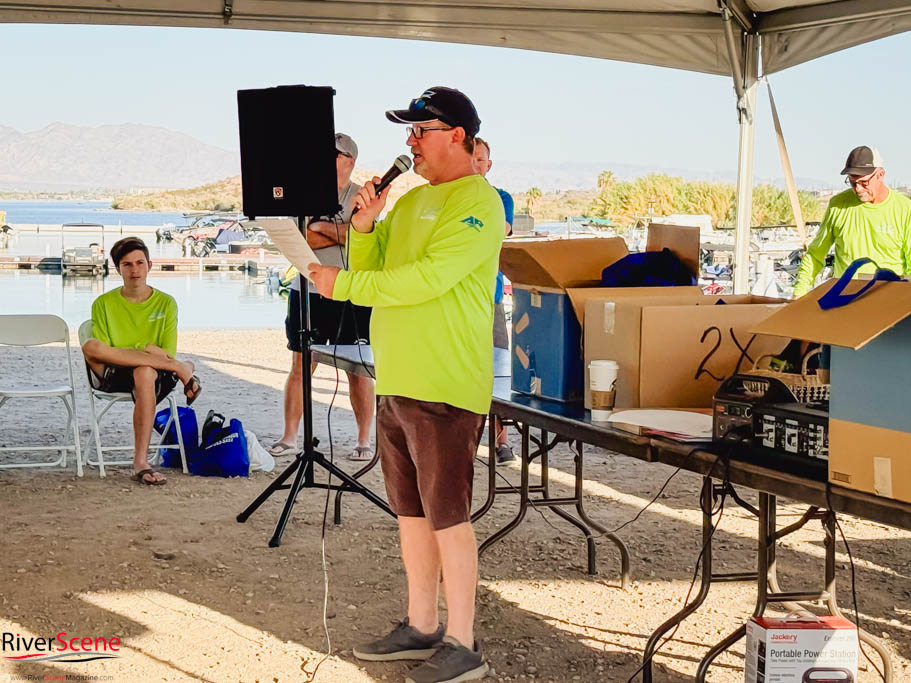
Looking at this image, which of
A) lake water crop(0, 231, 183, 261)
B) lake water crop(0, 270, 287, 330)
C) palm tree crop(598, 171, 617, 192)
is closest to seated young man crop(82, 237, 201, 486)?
lake water crop(0, 270, 287, 330)

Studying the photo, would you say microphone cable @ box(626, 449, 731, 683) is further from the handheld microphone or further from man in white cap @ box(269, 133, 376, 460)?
man in white cap @ box(269, 133, 376, 460)

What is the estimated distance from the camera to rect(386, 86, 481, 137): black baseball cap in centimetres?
264

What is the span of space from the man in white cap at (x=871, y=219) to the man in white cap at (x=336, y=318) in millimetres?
2485

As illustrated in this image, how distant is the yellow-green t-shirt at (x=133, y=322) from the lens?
5352mm

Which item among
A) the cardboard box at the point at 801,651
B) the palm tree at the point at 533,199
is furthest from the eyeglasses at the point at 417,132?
the palm tree at the point at 533,199

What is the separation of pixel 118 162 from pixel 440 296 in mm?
138244

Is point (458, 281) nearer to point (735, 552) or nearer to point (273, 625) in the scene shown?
point (273, 625)

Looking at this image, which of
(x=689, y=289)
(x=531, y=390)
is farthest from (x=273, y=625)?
(x=689, y=289)

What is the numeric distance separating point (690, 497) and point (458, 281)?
282 cm

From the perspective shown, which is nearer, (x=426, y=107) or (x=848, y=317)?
(x=848, y=317)

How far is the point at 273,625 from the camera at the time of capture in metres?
3.27

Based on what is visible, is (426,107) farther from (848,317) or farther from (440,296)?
(848,317)

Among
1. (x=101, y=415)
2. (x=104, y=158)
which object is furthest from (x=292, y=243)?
(x=104, y=158)

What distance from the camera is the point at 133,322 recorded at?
17.7 feet
